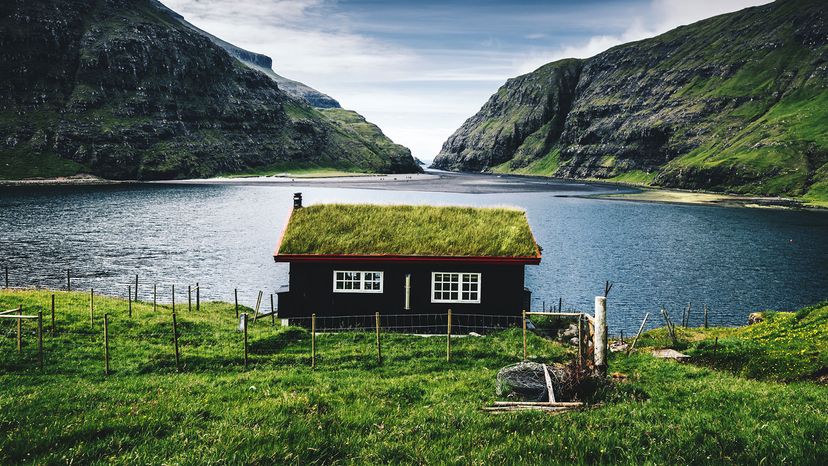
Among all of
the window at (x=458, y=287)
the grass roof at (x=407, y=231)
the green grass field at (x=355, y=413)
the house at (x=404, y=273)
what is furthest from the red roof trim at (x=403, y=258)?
the green grass field at (x=355, y=413)

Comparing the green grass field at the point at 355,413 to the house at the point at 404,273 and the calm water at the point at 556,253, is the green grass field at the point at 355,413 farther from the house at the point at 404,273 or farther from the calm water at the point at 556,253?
the calm water at the point at 556,253

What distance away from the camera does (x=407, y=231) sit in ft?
114

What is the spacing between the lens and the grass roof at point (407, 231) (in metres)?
33.3

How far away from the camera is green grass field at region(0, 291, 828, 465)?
10.3m

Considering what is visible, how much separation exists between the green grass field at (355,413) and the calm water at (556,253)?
105ft

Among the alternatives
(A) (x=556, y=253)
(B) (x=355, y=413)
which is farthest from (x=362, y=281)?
(A) (x=556, y=253)

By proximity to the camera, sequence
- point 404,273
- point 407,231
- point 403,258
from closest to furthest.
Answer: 1. point 403,258
2. point 404,273
3. point 407,231

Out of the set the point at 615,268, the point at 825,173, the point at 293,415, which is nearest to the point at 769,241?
the point at 615,268

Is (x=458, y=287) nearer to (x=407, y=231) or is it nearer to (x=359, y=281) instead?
(x=407, y=231)

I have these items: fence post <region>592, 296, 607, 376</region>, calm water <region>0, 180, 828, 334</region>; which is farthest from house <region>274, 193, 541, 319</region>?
calm water <region>0, 180, 828, 334</region>

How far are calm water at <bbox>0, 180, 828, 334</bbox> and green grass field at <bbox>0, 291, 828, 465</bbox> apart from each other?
3210 cm

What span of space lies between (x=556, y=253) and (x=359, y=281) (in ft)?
201

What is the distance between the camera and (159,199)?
530 ft

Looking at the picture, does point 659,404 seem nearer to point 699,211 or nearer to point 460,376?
point 460,376
